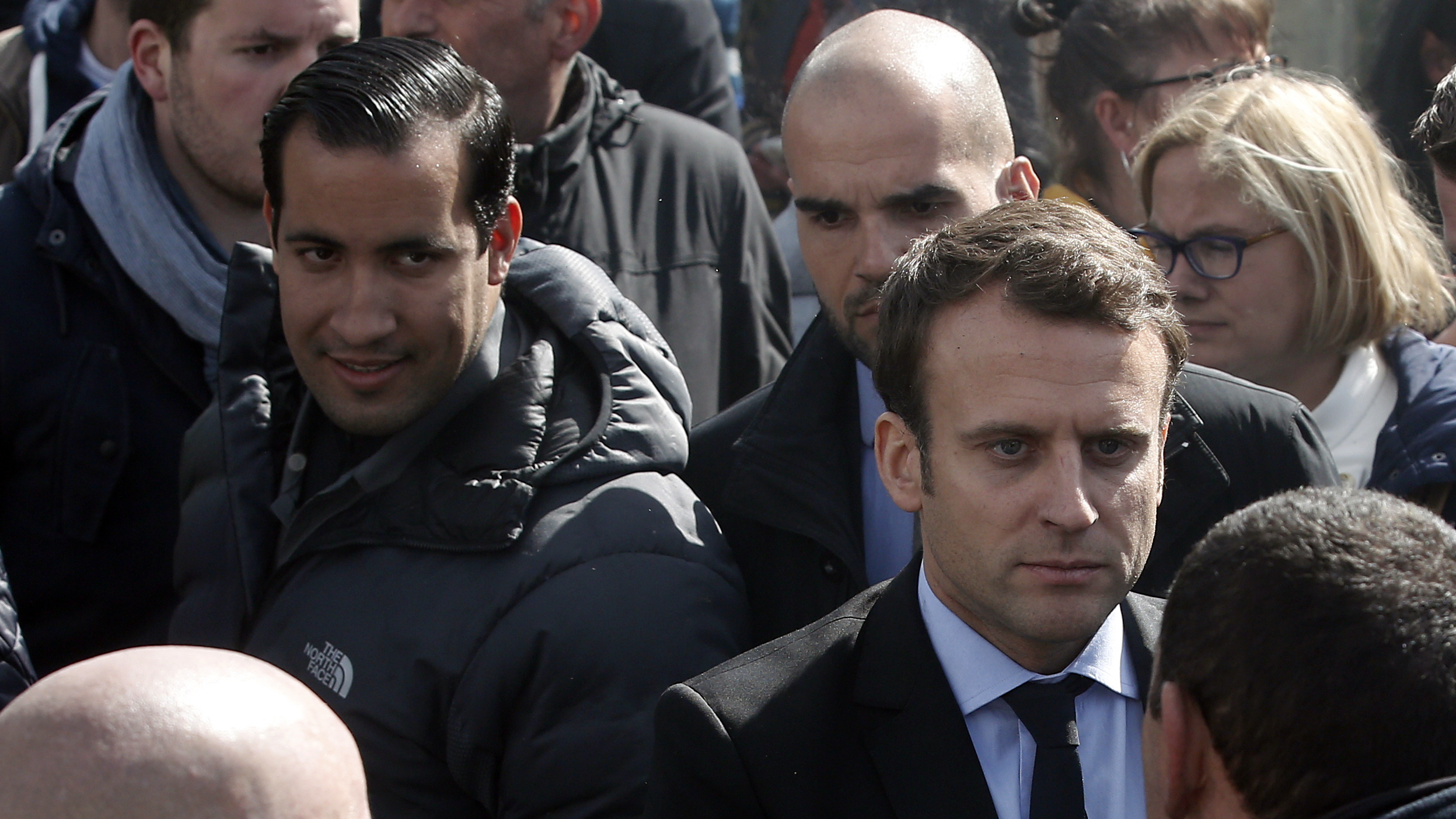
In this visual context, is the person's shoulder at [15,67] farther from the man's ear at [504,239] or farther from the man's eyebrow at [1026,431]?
the man's eyebrow at [1026,431]

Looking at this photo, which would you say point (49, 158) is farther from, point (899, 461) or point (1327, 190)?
point (1327, 190)

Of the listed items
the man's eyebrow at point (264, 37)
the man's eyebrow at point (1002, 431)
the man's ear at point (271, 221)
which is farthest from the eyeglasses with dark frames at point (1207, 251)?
the man's eyebrow at point (264, 37)

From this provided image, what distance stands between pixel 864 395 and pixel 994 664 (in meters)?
0.89

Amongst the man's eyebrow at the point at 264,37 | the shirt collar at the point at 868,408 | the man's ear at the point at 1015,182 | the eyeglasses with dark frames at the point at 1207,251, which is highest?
the man's eyebrow at the point at 264,37

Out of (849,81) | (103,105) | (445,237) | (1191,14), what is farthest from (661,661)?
(1191,14)

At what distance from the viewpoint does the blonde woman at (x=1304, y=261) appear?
9.66 feet

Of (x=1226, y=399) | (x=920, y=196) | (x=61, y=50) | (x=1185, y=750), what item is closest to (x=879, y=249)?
(x=920, y=196)

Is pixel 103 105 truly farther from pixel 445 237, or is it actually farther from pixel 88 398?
pixel 445 237

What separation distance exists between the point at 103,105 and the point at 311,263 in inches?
A: 44.5

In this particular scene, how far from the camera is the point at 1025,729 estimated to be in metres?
1.94

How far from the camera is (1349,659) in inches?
57.1

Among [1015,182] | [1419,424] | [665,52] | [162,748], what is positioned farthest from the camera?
[665,52]

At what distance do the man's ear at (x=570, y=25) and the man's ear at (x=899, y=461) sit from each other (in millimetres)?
1791

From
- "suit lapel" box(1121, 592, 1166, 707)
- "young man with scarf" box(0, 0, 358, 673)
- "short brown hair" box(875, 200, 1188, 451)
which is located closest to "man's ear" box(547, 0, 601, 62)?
"young man with scarf" box(0, 0, 358, 673)
